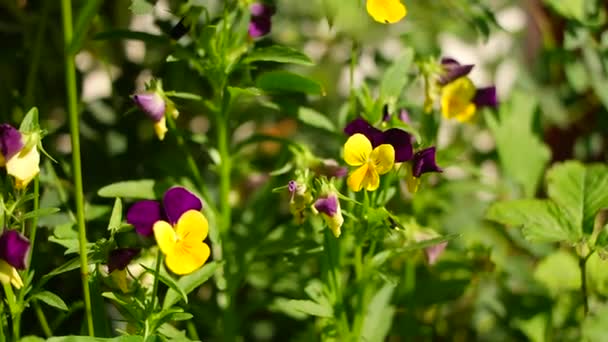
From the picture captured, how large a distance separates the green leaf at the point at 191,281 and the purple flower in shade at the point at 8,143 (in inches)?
8.4

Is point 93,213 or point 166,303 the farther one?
point 93,213

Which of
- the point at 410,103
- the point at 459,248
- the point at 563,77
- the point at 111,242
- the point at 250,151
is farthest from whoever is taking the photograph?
the point at 563,77

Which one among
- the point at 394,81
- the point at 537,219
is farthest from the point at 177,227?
the point at 537,219

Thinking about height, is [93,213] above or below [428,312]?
above

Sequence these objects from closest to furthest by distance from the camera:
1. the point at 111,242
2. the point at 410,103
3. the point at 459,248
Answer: the point at 111,242 → the point at 410,103 → the point at 459,248

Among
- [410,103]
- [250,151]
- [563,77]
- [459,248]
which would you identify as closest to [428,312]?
[459,248]

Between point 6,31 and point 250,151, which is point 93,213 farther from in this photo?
point 250,151

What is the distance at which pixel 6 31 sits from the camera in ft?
4.47

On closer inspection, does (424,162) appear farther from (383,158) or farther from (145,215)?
(145,215)

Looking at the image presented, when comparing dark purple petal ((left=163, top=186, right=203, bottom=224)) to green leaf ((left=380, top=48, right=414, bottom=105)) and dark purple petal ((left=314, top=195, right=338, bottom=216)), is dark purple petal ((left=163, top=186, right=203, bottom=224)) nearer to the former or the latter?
dark purple petal ((left=314, top=195, right=338, bottom=216))

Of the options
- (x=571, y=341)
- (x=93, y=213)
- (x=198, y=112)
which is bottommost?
(x=571, y=341)

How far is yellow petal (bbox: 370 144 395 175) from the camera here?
35.6 inches

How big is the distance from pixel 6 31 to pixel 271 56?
540 millimetres

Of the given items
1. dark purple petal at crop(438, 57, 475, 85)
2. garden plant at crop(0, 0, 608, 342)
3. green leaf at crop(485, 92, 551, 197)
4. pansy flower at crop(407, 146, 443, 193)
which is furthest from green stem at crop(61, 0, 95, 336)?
green leaf at crop(485, 92, 551, 197)
